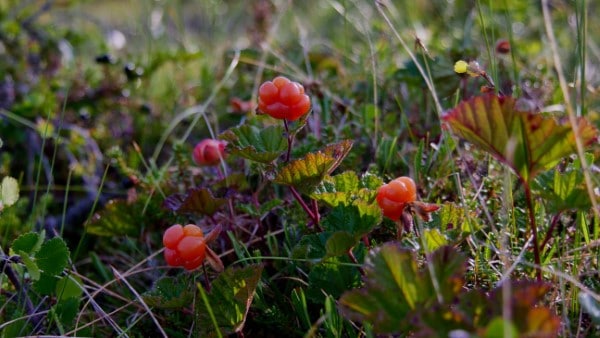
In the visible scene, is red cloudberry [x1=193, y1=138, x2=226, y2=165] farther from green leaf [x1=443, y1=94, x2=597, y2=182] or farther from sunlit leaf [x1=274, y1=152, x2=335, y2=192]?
green leaf [x1=443, y1=94, x2=597, y2=182]

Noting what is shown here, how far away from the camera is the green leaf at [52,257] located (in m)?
1.40

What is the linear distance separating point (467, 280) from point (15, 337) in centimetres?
105

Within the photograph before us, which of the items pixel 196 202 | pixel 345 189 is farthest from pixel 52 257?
pixel 345 189

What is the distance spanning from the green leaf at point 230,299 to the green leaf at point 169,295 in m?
0.05

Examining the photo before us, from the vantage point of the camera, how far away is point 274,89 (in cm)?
136

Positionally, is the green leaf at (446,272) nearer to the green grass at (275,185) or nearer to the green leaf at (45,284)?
the green grass at (275,185)

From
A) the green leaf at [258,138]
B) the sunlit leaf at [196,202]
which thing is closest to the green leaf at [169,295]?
the sunlit leaf at [196,202]

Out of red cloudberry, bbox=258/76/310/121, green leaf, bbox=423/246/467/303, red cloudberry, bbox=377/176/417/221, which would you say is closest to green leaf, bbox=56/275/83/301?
red cloudberry, bbox=258/76/310/121

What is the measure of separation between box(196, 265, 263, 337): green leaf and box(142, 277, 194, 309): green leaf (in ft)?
0.15

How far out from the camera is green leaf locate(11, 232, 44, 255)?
138 centimetres

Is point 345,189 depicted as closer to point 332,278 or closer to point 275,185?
point 332,278

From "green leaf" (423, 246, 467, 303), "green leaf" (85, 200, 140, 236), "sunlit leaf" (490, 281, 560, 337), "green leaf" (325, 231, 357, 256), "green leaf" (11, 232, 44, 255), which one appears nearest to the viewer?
"sunlit leaf" (490, 281, 560, 337)

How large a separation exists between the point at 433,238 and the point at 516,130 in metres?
0.28

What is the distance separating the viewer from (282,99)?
136 cm
